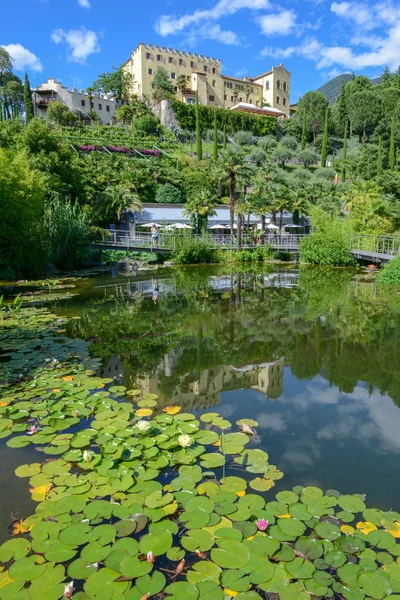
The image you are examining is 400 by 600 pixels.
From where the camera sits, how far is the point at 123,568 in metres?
2.91

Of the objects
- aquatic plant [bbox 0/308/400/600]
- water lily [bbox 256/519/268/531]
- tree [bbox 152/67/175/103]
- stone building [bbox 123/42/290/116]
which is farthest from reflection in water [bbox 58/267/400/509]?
stone building [bbox 123/42/290/116]

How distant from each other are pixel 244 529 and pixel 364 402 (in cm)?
346

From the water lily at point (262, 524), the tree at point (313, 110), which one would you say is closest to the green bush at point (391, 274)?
the water lily at point (262, 524)

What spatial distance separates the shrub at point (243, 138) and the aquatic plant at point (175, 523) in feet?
194

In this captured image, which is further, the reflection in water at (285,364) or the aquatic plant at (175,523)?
the reflection in water at (285,364)

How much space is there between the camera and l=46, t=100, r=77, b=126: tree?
48812 millimetres

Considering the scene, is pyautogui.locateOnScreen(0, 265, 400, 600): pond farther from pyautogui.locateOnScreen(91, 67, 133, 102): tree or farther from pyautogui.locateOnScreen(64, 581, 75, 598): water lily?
pyautogui.locateOnScreen(91, 67, 133, 102): tree

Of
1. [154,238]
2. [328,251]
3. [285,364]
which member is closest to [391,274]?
[328,251]

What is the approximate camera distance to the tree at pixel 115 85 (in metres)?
63.3

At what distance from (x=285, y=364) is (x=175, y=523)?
15.5 feet

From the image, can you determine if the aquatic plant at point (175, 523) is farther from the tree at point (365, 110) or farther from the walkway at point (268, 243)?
the tree at point (365, 110)

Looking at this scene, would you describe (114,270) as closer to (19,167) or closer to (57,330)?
(19,167)

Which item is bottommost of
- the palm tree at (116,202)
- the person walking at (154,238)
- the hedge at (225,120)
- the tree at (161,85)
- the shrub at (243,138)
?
the person walking at (154,238)

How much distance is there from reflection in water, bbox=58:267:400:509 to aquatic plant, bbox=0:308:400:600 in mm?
483
